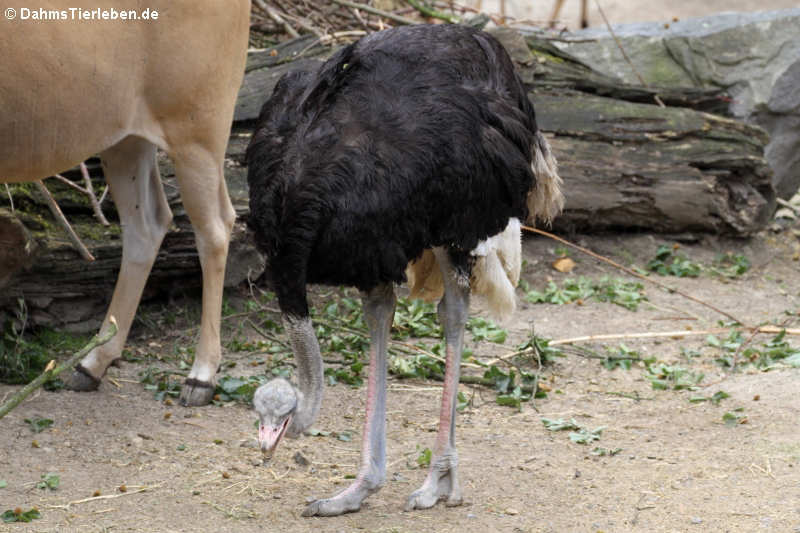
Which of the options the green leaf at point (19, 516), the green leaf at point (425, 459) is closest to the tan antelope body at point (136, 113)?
the green leaf at point (425, 459)

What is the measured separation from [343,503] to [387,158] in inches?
49.4

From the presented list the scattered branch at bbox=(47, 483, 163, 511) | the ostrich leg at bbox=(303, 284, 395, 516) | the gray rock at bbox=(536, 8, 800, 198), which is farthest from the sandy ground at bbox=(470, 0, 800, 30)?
the scattered branch at bbox=(47, 483, 163, 511)

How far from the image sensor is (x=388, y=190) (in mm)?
3600

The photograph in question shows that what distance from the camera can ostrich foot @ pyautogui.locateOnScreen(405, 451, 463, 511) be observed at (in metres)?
4.02

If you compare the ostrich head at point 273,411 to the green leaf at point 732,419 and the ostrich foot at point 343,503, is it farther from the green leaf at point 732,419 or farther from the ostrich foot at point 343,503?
the green leaf at point 732,419

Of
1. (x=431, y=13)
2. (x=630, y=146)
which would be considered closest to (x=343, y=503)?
(x=630, y=146)

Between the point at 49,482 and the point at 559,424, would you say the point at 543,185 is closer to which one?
the point at 559,424

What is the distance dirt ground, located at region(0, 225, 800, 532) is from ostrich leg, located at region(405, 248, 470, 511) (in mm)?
65

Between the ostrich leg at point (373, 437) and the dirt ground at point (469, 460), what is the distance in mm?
54

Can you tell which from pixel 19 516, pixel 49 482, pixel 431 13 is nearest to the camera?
pixel 19 516

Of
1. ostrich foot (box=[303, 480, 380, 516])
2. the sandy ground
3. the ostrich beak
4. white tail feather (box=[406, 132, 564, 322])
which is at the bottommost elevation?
ostrich foot (box=[303, 480, 380, 516])

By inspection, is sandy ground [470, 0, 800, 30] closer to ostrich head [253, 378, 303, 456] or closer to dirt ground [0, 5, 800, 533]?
dirt ground [0, 5, 800, 533]

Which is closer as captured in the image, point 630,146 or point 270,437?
point 270,437

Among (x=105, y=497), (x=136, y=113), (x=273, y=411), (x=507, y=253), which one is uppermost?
(x=136, y=113)
